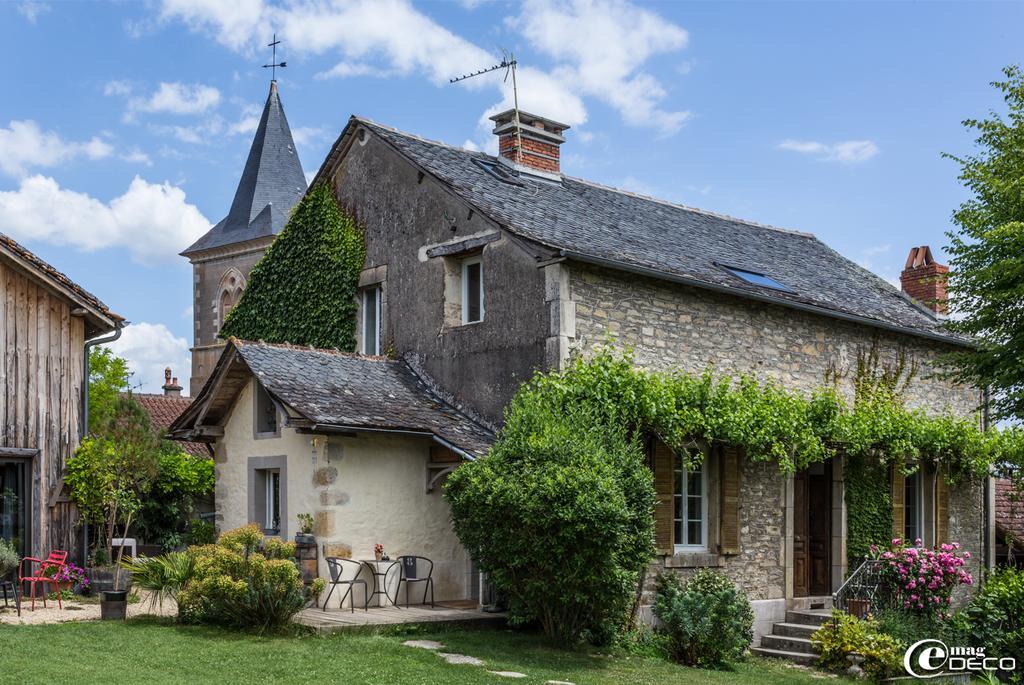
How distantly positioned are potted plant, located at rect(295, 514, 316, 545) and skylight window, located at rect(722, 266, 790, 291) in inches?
270

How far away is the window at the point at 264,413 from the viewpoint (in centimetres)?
1438

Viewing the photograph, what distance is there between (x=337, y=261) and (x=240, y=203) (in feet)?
78.4

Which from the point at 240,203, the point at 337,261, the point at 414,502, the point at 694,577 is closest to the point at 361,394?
the point at 414,502

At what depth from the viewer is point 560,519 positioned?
11414 mm

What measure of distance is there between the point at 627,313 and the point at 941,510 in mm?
7533

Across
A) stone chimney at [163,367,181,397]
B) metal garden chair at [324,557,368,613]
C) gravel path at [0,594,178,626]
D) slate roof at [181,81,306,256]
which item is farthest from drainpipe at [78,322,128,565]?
slate roof at [181,81,306,256]

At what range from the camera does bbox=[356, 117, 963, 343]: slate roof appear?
14.6 m

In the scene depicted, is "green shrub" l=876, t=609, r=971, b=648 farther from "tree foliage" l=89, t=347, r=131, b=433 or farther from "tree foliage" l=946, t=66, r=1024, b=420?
"tree foliage" l=89, t=347, r=131, b=433

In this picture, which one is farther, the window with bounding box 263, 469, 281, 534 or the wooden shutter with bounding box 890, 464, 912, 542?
the wooden shutter with bounding box 890, 464, 912, 542

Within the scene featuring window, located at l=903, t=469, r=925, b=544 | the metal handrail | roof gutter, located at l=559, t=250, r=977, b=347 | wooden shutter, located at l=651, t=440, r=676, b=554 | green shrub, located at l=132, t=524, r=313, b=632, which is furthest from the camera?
window, located at l=903, t=469, r=925, b=544

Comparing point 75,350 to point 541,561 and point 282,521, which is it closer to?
point 282,521

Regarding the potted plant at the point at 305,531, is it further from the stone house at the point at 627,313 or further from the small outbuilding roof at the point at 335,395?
the stone house at the point at 627,313

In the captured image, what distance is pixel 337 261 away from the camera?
1694 cm

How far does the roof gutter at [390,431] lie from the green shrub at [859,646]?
16.3 feet
